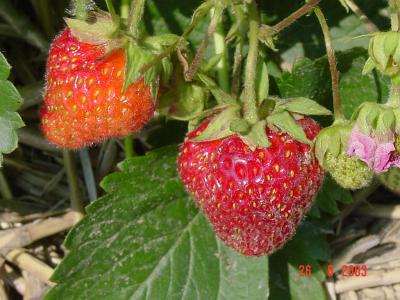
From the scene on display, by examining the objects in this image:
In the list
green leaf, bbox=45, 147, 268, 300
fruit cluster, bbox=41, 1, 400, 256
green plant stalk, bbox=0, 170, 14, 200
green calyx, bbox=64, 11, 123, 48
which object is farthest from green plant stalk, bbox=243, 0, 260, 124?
green plant stalk, bbox=0, 170, 14, 200

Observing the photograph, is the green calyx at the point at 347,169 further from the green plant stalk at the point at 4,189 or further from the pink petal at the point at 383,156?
the green plant stalk at the point at 4,189

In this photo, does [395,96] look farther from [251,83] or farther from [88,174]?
[88,174]

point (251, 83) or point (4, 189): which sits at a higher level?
point (251, 83)

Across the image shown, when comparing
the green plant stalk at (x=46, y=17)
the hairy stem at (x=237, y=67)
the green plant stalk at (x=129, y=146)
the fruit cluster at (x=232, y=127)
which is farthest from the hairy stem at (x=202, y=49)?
the green plant stalk at (x=46, y=17)

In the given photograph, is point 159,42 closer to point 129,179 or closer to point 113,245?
point 129,179

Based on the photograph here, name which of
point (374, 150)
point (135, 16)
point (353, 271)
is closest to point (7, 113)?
point (135, 16)

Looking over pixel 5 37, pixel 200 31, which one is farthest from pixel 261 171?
pixel 5 37

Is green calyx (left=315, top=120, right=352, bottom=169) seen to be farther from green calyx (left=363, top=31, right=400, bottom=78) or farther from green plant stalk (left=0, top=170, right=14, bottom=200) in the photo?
green plant stalk (left=0, top=170, right=14, bottom=200)
